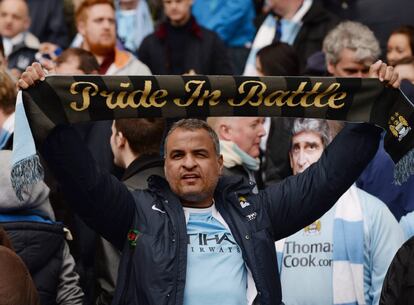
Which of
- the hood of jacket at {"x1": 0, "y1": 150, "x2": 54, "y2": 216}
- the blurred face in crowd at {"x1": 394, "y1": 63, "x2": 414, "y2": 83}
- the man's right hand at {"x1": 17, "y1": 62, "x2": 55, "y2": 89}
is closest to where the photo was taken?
the man's right hand at {"x1": 17, "y1": 62, "x2": 55, "y2": 89}

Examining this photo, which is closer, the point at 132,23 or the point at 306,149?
the point at 306,149

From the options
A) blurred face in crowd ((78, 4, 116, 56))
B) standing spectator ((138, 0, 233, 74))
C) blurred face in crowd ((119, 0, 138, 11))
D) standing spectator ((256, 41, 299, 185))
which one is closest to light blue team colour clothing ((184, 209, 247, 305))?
standing spectator ((256, 41, 299, 185))

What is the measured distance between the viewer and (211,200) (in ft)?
19.1

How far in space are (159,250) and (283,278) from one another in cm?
122

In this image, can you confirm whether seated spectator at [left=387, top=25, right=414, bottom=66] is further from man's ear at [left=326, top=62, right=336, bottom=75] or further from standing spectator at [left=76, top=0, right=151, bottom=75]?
standing spectator at [left=76, top=0, right=151, bottom=75]

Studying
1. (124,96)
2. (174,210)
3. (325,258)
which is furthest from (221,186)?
(325,258)

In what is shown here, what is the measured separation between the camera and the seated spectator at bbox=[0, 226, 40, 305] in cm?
461

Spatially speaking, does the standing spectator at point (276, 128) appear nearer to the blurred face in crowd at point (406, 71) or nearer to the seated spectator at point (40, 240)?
the blurred face in crowd at point (406, 71)

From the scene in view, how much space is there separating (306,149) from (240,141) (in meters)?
0.61

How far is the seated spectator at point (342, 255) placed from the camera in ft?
21.1

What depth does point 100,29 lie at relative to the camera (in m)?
9.74

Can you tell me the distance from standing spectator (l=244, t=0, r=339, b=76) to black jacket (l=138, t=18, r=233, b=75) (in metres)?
0.30

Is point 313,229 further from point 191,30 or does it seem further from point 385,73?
point 191,30

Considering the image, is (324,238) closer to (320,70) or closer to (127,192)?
(127,192)
